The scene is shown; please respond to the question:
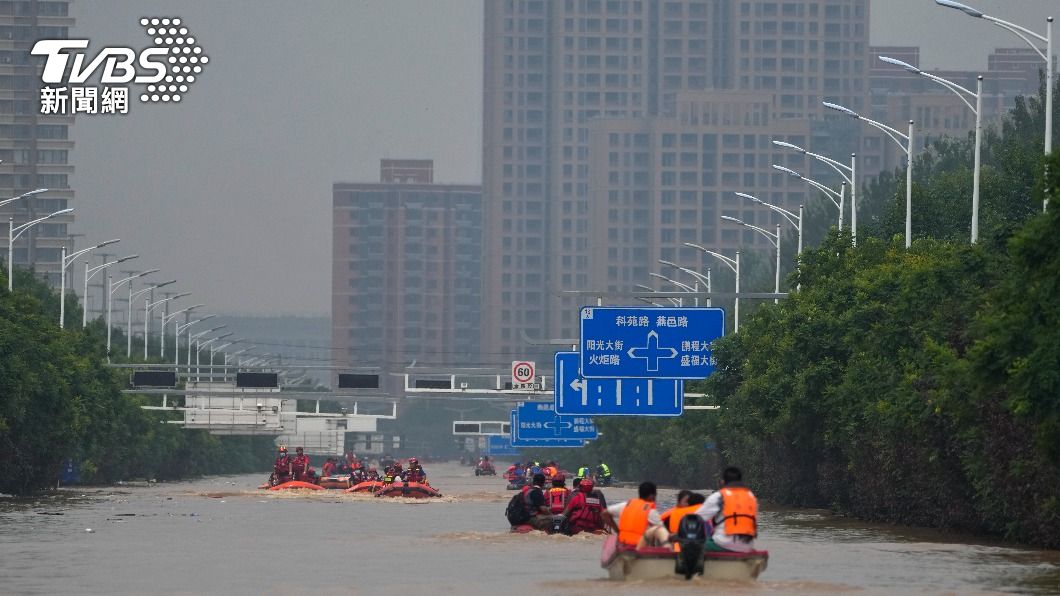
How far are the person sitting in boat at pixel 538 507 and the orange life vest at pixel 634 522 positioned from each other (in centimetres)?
1300

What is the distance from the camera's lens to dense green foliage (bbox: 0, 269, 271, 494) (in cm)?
7206

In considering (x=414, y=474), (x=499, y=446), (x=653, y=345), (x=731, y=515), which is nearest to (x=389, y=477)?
(x=414, y=474)

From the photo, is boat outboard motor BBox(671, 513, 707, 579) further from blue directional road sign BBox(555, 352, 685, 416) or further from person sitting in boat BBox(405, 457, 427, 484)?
person sitting in boat BBox(405, 457, 427, 484)

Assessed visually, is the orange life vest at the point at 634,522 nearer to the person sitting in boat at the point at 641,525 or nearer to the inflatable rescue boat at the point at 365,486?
the person sitting in boat at the point at 641,525

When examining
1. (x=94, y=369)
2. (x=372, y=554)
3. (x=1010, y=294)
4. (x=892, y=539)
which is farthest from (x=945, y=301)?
(x=94, y=369)

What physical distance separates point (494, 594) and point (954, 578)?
7.35 meters

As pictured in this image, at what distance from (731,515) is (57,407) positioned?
51.1 meters

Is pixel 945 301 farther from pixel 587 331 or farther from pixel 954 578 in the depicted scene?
pixel 954 578

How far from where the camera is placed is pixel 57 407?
77.6 metres

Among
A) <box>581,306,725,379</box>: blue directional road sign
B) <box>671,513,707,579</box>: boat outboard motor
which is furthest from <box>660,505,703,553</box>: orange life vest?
<box>581,306,725,379</box>: blue directional road sign

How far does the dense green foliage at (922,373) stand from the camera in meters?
38.0

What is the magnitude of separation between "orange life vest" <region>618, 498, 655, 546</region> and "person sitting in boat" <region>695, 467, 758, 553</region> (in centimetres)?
110

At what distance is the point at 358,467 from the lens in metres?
85.5

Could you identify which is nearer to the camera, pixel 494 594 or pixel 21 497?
pixel 494 594
